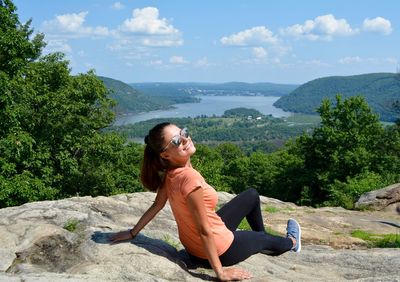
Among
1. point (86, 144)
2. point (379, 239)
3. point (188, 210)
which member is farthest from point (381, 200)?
point (86, 144)

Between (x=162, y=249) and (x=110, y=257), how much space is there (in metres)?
0.79

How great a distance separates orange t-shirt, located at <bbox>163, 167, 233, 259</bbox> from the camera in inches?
204

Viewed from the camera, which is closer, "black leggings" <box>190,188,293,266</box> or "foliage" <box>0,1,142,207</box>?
"black leggings" <box>190,188,293,266</box>

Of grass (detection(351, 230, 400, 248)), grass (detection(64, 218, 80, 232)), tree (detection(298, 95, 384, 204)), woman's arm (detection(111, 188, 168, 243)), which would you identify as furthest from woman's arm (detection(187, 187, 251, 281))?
tree (detection(298, 95, 384, 204))

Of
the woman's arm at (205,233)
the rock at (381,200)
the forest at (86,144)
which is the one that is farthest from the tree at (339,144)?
the woman's arm at (205,233)

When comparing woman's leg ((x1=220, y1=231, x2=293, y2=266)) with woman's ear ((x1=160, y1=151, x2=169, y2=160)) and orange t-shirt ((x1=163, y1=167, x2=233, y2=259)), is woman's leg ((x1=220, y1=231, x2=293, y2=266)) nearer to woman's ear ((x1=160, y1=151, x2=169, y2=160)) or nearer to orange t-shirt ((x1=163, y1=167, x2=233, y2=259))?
orange t-shirt ((x1=163, y1=167, x2=233, y2=259))

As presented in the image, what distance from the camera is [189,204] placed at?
5.12m

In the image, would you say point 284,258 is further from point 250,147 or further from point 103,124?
point 250,147

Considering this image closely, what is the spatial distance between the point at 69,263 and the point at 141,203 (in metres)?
5.50

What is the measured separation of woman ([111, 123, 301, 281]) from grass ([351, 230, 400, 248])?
543cm

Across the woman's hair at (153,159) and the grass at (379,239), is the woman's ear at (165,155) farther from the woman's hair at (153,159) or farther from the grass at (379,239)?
the grass at (379,239)

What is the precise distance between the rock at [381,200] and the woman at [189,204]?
12.7 metres

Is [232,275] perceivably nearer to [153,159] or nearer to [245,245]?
[245,245]

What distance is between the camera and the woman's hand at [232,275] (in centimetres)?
523
